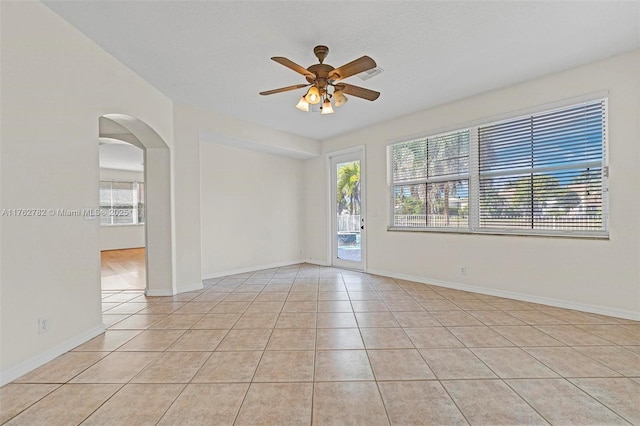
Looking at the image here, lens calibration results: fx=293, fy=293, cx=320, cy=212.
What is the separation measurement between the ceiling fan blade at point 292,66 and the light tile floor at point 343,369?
235cm

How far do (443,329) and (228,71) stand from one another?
3.51 m

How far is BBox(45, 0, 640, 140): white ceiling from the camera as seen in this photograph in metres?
2.30

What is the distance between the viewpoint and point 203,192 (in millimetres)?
5047

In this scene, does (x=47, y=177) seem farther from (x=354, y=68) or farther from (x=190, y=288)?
(x=354, y=68)

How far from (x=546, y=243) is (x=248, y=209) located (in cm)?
470

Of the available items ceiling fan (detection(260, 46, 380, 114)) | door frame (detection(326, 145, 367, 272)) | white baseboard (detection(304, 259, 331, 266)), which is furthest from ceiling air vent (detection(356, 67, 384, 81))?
white baseboard (detection(304, 259, 331, 266))

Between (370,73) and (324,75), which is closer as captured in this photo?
(324,75)

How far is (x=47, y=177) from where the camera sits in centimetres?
230

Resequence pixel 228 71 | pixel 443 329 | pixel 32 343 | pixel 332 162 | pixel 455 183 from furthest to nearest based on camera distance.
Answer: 1. pixel 332 162
2. pixel 455 183
3. pixel 228 71
4. pixel 443 329
5. pixel 32 343

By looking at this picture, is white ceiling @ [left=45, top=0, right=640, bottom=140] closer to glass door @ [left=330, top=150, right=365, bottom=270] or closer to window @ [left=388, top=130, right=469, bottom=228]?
window @ [left=388, top=130, right=469, bottom=228]

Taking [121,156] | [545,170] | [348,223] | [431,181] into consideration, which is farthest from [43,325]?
[121,156]

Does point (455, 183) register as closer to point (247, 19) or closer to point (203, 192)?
point (247, 19)

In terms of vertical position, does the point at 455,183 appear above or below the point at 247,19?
below

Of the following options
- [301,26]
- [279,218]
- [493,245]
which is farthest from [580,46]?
[279,218]
